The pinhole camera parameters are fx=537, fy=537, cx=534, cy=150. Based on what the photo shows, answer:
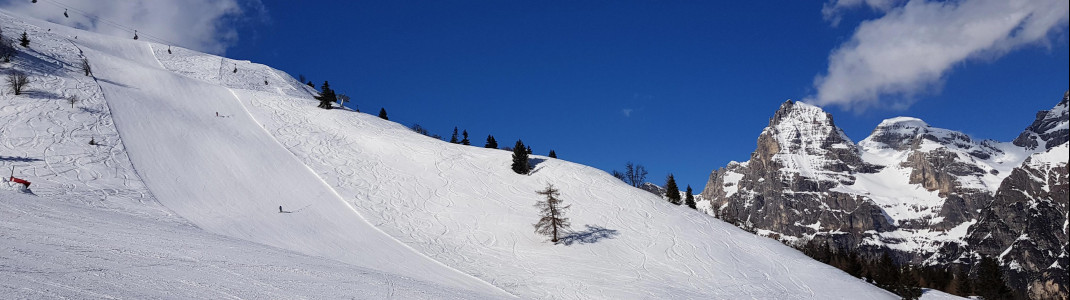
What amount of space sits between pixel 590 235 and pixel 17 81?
5788cm

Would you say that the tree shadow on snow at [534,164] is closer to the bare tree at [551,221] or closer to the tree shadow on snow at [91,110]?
the bare tree at [551,221]

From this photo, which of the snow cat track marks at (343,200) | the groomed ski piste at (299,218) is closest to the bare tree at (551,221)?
the groomed ski piste at (299,218)

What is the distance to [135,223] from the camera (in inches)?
1036

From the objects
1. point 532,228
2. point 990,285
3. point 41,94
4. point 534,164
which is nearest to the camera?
point 532,228

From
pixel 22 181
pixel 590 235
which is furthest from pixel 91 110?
pixel 590 235

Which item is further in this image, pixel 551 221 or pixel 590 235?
pixel 590 235

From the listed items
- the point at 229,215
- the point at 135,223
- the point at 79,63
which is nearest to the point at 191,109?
the point at 79,63

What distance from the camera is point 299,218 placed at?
131ft

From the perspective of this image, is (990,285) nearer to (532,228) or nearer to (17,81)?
(532,228)

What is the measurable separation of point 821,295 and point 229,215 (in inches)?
1660

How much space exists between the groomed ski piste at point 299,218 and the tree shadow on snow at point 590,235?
0.88 feet

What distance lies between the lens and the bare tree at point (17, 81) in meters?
50.6

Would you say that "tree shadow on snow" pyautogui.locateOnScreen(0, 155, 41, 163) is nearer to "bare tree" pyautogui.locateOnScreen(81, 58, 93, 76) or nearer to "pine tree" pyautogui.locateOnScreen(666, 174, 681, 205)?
"bare tree" pyautogui.locateOnScreen(81, 58, 93, 76)

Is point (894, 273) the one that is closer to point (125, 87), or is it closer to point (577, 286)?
point (577, 286)
